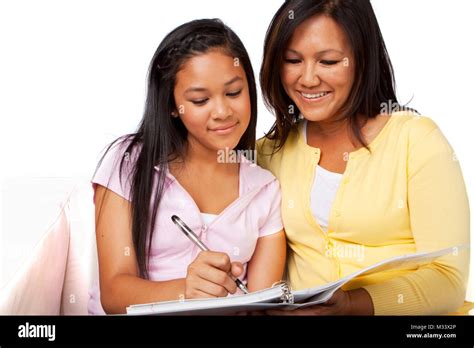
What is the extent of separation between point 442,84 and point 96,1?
2.60 ft

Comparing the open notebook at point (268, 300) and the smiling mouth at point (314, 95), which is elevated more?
the smiling mouth at point (314, 95)

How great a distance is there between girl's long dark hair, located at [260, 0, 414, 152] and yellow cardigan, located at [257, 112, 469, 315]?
0.06 metres

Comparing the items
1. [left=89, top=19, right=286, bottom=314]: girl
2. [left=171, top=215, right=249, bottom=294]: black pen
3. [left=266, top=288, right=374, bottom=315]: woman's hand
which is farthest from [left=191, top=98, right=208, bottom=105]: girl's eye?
[left=266, top=288, right=374, bottom=315]: woman's hand

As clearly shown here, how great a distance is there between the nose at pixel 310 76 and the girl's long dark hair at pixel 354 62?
0.21 feet

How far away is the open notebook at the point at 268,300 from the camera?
157 centimetres

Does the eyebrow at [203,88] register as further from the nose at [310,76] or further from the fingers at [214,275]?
the fingers at [214,275]

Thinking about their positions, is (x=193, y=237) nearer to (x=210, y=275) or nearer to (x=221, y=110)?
(x=210, y=275)

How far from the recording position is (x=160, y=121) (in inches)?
72.9

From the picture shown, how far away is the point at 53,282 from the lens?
6.38ft

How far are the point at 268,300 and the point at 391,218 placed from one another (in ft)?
1.34
